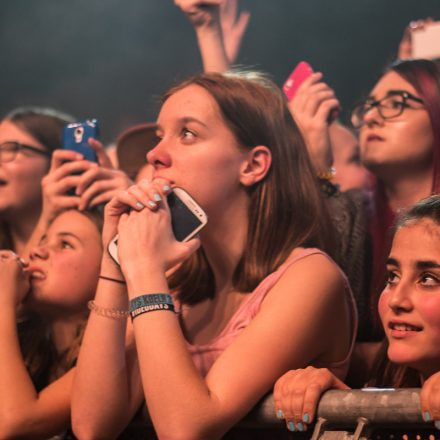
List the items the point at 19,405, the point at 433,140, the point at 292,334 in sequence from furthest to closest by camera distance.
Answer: the point at 433,140 < the point at 19,405 < the point at 292,334

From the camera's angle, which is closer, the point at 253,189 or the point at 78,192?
the point at 253,189

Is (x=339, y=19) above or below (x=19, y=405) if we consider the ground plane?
above

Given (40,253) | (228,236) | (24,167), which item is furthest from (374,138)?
(24,167)

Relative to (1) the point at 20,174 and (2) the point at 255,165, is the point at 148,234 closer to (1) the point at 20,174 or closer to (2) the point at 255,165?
(2) the point at 255,165

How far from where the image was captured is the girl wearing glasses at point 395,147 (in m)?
2.37

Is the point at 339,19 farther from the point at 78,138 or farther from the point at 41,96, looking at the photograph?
the point at 41,96

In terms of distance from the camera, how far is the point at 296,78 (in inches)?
107

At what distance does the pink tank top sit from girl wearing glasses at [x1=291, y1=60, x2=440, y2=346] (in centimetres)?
32

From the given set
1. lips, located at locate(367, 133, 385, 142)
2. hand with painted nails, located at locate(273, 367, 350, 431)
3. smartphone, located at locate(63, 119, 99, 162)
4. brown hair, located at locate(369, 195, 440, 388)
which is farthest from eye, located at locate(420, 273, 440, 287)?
smartphone, located at locate(63, 119, 99, 162)

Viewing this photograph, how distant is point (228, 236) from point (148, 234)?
0.30 meters

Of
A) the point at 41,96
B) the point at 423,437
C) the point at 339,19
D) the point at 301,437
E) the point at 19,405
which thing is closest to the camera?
the point at 423,437

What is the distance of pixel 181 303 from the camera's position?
7.24 ft

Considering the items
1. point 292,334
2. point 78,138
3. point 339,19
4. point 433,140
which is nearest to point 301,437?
point 292,334

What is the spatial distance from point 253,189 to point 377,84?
633mm
